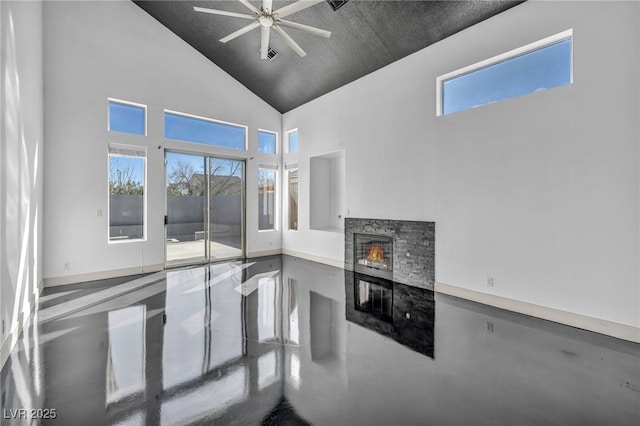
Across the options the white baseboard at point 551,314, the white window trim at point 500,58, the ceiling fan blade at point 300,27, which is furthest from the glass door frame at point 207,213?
the white baseboard at point 551,314

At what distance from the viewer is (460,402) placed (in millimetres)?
2125

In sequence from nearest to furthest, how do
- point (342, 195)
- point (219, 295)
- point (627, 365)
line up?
point (627, 365)
point (219, 295)
point (342, 195)

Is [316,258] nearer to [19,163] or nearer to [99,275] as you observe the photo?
[99,275]

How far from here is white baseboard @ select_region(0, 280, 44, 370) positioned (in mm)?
2607

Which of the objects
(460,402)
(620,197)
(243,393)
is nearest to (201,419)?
(243,393)

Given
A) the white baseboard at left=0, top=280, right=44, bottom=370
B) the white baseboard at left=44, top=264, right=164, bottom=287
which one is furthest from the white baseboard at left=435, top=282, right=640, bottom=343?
the white baseboard at left=44, top=264, right=164, bottom=287

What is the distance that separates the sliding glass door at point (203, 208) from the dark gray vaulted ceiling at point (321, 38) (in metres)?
2.14

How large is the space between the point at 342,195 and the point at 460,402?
5.34 metres

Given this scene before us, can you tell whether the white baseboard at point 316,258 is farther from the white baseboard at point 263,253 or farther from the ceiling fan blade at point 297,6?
the ceiling fan blade at point 297,6

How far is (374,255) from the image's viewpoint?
5848 millimetres

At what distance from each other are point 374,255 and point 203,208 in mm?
3930

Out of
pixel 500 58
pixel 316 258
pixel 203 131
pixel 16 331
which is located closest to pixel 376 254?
pixel 316 258

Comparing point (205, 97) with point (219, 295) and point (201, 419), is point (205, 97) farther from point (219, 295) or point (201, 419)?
point (201, 419)

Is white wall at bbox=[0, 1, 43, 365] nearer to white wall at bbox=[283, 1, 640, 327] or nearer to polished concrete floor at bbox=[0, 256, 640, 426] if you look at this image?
polished concrete floor at bbox=[0, 256, 640, 426]
